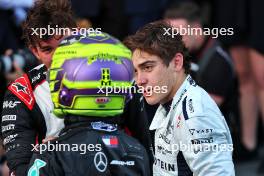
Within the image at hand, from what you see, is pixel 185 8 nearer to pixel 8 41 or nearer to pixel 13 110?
pixel 8 41

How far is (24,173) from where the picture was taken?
3088 millimetres

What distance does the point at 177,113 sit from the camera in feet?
10.2

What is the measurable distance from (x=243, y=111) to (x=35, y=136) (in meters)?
3.22

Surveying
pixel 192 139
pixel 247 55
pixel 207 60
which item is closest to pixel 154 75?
pixel 192 139

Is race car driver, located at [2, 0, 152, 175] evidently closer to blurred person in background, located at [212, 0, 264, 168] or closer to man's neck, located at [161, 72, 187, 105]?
man's neck, located at [161, 72, 187, 105]

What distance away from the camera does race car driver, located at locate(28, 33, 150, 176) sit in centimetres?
272

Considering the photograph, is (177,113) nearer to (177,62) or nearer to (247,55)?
(177,62)

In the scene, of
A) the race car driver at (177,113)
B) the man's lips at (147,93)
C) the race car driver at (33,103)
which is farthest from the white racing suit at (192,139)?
the race car driver at (33,103)

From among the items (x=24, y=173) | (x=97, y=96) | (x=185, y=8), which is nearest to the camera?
(x=97, y=96)

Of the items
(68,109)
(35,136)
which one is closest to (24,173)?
(35,136)

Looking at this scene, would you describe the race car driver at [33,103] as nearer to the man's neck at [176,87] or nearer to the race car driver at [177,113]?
the race car driver at [177,113]

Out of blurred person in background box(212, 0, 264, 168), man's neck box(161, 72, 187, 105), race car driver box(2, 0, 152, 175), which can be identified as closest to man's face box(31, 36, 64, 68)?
race car driver box(2, 0, 152, 175)

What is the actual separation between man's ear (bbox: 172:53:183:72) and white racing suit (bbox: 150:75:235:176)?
9 cm

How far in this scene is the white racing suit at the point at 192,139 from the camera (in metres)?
2.91
